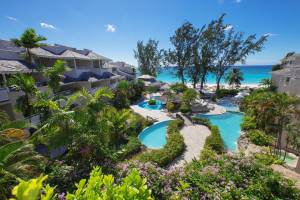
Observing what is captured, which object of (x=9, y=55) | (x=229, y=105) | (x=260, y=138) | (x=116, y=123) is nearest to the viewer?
(x=116, y=123)

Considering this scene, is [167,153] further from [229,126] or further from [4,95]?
[4,95]

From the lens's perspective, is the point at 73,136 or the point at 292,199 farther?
the point at 73,136

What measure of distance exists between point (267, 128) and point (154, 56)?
41956mm

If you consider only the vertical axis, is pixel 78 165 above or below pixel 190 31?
below

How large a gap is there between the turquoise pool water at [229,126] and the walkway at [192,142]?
7.53 ft

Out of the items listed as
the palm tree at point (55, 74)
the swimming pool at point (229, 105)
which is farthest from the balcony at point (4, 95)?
the swimming pool at point (229, 105)

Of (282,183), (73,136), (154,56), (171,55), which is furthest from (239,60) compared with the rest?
(73,136)

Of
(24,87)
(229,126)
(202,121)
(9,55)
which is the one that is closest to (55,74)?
(24,87)

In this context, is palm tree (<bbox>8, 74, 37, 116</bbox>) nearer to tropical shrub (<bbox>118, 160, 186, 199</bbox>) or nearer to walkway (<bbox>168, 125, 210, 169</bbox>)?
tropical shrub (<bbox>118, 160, 186, 199</bbox>)

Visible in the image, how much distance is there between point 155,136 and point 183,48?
28044mm

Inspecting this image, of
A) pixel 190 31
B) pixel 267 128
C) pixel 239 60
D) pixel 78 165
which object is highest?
pixel 190 31

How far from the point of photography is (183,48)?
132ft

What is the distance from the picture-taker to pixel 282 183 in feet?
22.1

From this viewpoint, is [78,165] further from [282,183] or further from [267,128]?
[267,128]
